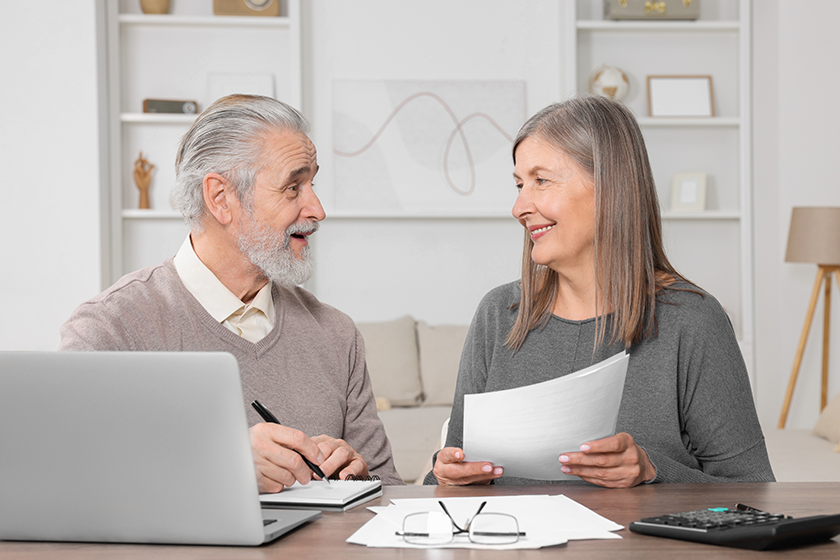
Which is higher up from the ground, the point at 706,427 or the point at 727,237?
the point at 727,237

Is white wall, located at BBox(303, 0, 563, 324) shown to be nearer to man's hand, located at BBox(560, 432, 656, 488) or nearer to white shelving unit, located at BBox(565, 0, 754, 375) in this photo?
white shelving unit, located at BBox(565, 0, 754, 375)

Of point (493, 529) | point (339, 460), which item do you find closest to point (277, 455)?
point (339, 460)

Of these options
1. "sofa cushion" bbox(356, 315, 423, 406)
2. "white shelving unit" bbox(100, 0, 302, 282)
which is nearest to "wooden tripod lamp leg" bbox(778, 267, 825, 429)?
"sofa cushion" bbox(356, 315, 423, 406)

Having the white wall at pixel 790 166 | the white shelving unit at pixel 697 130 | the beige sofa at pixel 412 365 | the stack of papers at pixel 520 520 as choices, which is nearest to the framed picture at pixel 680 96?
the white shelving unit at pixel 697 130

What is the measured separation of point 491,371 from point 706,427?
42 cm

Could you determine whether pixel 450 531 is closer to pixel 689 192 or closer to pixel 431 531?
pixel 431 531

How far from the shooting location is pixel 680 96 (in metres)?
4.13

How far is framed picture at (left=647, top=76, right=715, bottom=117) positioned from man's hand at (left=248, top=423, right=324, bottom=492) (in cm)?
357

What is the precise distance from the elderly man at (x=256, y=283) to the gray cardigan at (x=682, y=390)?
0.27 m

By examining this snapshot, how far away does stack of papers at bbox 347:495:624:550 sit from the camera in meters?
0.82

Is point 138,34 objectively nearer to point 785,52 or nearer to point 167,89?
point 167,89

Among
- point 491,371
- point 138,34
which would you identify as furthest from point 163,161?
point 491,371

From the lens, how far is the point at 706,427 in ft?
4.48

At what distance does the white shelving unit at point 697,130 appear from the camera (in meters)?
4.16
